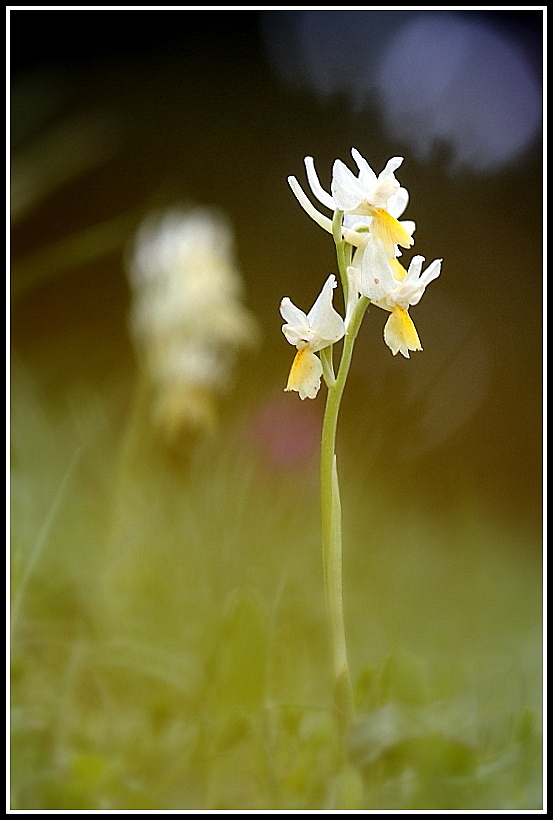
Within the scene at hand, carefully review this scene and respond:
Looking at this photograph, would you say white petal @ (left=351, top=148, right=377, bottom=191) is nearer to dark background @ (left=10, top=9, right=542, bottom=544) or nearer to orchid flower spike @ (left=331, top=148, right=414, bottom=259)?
orchid flower spike @ (left=331, top=148, right=414, bottom=259)

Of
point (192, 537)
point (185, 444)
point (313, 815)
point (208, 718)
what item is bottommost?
point (313, 815)

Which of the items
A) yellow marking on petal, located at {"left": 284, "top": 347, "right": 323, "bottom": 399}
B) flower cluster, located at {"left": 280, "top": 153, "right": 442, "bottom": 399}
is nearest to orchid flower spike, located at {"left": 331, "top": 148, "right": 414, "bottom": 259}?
flower cluster, located at {"left": 280, "top": 153, "right": 442, "bottom": 399}

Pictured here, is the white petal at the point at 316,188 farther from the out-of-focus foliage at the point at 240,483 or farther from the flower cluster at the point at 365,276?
the out-of-focus foliage at the point at 240,483

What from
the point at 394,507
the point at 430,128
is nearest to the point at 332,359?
the point at 394,507

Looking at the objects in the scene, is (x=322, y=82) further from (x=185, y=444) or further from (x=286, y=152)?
(x=185, y=444)

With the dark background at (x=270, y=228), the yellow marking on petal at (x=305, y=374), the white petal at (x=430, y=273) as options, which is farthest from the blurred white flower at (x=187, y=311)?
the white petal at (x=430, y=273)

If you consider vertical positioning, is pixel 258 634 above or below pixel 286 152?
below

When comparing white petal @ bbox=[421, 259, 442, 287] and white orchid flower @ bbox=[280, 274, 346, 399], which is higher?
white petal @ bbox=[421, 259, 442, 287]
